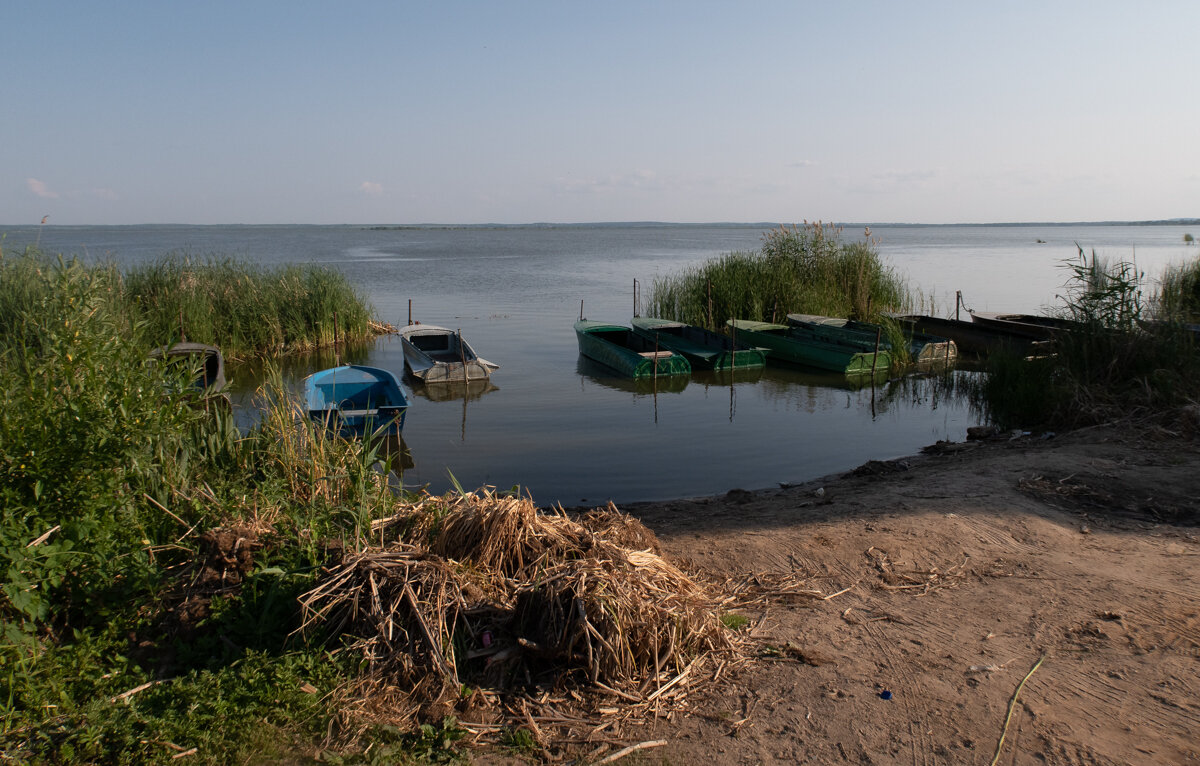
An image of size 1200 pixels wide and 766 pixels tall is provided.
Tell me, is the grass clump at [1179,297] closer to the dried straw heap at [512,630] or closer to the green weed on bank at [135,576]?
the dried straw heap at [512,630]

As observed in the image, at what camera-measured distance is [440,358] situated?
1869 centimetres

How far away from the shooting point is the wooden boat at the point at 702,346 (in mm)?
17781

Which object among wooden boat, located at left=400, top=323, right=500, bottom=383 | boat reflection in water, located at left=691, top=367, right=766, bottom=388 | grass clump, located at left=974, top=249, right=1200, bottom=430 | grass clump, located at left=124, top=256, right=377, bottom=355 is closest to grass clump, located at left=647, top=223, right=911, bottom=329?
boat reflection in water, located at left=691, top=367, right=766, bottom=388

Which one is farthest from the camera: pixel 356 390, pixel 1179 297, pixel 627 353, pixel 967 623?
pixel 627 353

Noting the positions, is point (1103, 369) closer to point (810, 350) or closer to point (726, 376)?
point (810, 350)

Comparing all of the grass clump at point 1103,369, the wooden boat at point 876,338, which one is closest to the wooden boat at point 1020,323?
the wooden boat at point 876,338

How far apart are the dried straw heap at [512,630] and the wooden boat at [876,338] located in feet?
46.0

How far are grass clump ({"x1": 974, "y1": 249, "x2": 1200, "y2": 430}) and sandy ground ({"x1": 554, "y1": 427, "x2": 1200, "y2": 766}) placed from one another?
90.4 inches

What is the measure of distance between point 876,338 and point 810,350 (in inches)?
69.5

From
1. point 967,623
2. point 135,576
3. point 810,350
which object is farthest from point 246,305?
point 967,623

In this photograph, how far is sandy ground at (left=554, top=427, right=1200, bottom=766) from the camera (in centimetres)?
340

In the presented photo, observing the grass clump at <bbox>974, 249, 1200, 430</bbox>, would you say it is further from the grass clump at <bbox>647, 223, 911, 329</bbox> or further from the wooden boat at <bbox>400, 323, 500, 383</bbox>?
the grass clump at <bbox>647, 223, 911, 329</bbox>

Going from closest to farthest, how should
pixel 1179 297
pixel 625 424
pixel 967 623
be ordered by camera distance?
pixel 967 623, pixel 1179 297, pixel 625 424

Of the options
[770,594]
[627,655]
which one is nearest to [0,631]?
[627,655]
